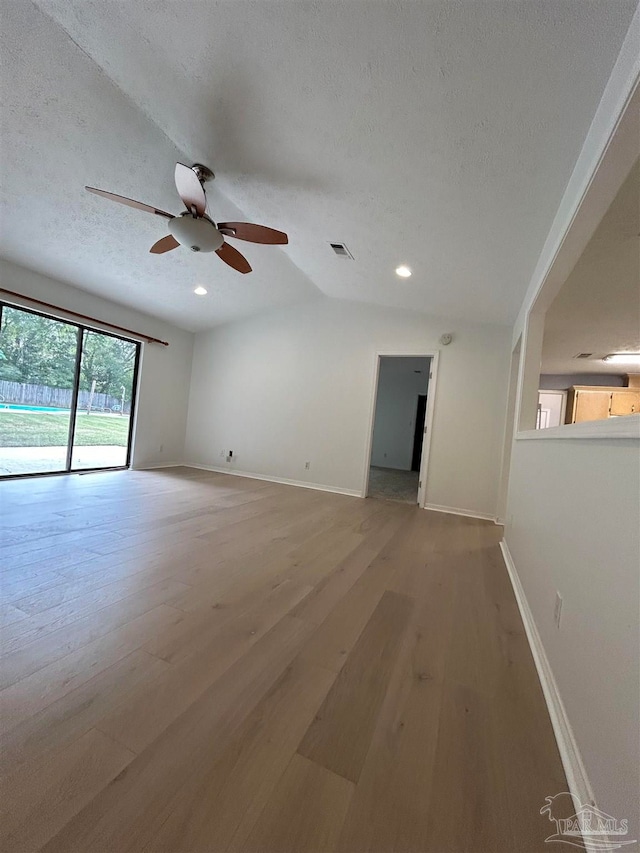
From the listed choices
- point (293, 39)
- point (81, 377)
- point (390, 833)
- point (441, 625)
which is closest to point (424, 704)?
point (390, 833)

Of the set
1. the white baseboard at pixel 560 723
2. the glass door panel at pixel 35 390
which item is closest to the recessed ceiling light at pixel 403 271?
the white baseboard at pixel 560 723

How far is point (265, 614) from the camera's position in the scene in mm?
1720

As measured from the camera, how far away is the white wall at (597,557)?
80cm

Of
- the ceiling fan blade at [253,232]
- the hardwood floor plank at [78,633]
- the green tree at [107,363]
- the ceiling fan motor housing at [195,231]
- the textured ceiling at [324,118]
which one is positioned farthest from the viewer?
the green tree at [107,363]

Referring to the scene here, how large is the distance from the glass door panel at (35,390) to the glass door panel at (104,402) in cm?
16

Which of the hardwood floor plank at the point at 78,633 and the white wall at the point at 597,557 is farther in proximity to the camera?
the hardwood floor plank at the point at 78,633

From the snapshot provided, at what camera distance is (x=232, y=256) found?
9.88 ft

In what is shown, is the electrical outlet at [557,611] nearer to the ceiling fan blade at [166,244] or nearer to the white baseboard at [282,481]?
the ceiling fan blade at [166,244]

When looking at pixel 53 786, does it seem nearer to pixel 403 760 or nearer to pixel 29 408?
pixel 403 760

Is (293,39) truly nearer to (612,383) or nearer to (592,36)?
(592,36)

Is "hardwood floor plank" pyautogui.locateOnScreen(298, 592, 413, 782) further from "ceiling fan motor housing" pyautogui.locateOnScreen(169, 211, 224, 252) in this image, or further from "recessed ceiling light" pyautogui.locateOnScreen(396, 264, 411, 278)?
"recessed ceiling light" pyautogui.locateOnScreen(396, 264, 411, 278)

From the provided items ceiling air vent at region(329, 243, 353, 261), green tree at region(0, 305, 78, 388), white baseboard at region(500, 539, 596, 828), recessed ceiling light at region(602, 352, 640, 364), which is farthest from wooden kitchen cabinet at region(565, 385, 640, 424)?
green tree at region(0, 305, 78, 388)

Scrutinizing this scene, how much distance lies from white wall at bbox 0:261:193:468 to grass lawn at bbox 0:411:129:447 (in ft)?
0.97

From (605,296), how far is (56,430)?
6.48 metres
